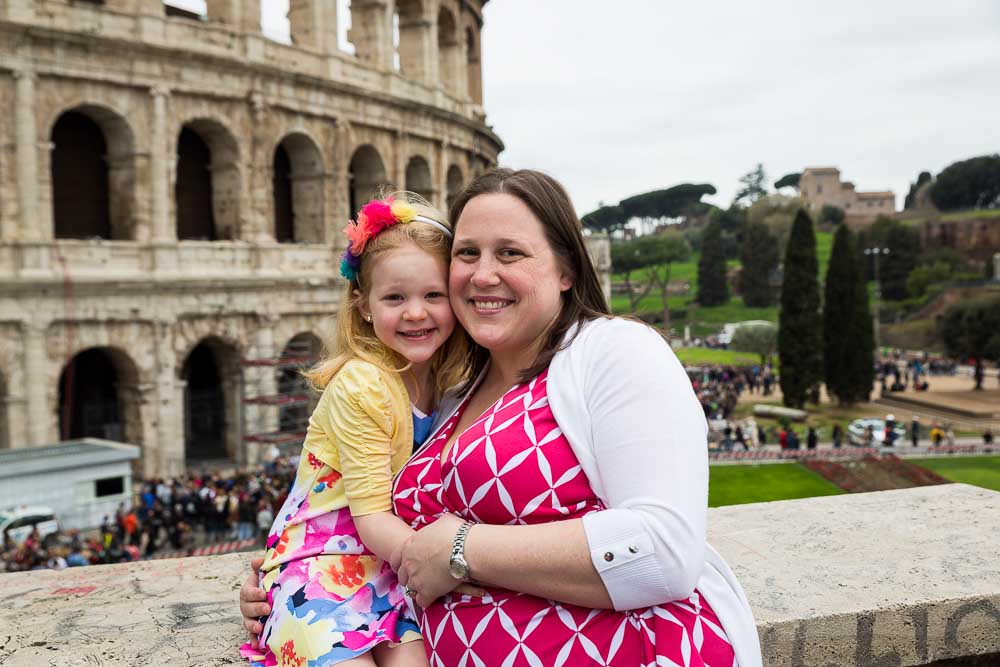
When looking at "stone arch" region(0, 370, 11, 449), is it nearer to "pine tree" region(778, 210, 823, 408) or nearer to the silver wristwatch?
the silver wristwatch

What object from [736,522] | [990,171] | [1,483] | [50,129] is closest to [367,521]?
[736,522]

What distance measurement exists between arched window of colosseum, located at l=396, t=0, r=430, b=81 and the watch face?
2119cm

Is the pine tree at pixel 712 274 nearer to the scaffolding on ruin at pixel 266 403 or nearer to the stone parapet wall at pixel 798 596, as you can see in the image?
the scaffolding on ruin at pixel 266 403

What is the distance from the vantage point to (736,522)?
3.26 m

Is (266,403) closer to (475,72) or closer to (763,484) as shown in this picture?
(763,484)

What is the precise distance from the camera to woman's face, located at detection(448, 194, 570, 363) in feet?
6.57

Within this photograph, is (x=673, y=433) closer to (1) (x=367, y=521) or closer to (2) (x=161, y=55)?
(1) (x=367, y=521)

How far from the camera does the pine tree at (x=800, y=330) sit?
2905 centimetres

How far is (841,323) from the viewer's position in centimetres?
2928

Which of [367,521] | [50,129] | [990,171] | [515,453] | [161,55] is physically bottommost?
[367,521]

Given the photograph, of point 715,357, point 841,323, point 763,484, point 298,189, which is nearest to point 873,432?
point 841,323

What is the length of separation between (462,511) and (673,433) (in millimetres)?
511

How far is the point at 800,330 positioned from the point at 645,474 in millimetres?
29037

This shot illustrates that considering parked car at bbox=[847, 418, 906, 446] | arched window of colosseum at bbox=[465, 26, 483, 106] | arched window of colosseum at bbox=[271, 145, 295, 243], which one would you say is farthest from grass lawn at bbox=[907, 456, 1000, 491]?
arched window of colosseum at bbox=[465, 26, 483, 106]
